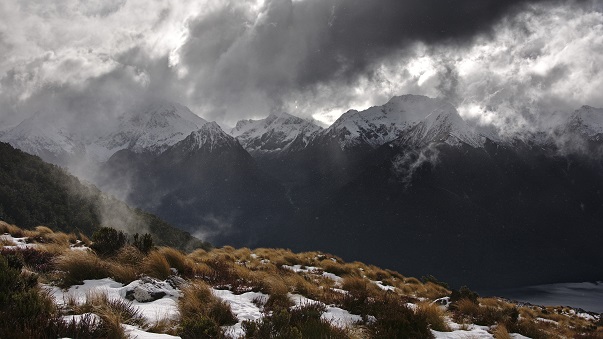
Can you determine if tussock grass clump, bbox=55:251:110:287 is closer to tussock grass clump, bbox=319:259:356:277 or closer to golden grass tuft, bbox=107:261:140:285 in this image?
golden grass tuft, bbox=107:261:140:285

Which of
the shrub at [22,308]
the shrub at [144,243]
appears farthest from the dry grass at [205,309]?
the shrub at [144,243]

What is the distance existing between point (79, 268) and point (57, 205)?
5386 centimetres

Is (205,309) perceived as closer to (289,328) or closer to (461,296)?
(289,328)

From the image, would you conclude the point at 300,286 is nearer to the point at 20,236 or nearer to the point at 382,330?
the point at 382,330

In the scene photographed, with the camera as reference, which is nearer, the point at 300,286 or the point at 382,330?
the point at 382,330

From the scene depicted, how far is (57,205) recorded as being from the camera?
55.3 meters

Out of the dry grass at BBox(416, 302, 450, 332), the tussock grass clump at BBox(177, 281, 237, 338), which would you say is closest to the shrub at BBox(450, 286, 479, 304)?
the dry grass at BBox(416, 302, 450, 332)

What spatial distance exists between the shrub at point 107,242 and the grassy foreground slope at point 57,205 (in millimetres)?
39481

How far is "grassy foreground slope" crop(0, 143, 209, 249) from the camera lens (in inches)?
2008

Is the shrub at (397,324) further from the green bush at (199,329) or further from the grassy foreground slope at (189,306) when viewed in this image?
the green bush at (199,329)

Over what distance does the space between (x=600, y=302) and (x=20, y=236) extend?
24965cm

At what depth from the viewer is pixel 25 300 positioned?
6.37 m

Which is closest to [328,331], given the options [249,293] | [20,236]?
[249,293]

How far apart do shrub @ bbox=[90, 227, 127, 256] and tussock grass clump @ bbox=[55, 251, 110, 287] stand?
2.15m
